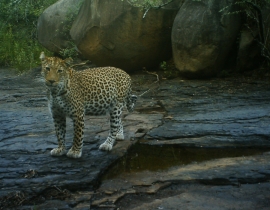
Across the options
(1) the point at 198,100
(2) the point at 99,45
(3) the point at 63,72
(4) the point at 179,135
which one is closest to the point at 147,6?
(2) the point at 99,45

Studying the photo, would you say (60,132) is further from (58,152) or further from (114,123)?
(114,123)

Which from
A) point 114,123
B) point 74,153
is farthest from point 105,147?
point 74,153

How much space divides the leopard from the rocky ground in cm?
21

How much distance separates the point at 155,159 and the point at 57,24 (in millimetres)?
9578

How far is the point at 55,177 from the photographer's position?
5316mm

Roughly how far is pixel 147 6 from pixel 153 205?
7055mm

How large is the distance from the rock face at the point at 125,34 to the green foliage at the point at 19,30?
3.66 meters

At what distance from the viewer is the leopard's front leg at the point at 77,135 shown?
5.86m

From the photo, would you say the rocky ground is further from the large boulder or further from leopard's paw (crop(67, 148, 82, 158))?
the large boulder

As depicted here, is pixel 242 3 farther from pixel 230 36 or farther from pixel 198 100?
pixel 198 100

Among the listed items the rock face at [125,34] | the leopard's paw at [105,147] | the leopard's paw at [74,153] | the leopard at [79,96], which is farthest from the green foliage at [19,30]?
the leopard's paw at [74,153]

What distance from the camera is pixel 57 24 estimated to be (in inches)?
581

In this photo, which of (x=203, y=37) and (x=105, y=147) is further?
(x=203, y=37)

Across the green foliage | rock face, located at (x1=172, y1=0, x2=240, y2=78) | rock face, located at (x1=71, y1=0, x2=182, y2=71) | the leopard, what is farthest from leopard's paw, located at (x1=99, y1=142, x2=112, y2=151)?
the green foliage
